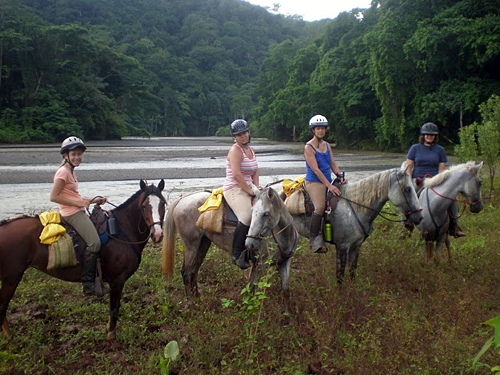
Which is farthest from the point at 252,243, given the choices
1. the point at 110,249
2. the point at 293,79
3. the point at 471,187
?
the point at 293,79

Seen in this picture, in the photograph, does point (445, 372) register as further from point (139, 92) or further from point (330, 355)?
point (139, 92)

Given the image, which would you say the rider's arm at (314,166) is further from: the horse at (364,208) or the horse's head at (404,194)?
the horse's head at (404,194)

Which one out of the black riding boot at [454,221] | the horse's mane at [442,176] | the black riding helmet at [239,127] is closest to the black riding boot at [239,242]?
the black riding helmet at [239,127]

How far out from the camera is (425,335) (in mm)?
4723

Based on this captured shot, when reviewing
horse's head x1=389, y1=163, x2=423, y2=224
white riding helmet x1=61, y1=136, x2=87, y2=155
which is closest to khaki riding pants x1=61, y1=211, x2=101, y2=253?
white riding helmet x1=61, y1=136, x2=87, y2=155

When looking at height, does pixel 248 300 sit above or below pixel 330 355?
above

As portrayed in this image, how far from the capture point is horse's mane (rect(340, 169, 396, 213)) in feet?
20.8

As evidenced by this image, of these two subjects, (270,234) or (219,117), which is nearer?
(270,234)

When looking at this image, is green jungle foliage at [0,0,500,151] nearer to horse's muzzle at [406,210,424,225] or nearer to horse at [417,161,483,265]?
horse at [417,161,483,265]

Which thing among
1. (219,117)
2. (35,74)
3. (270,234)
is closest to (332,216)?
(270,234)

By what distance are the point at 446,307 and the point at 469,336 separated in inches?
29.1

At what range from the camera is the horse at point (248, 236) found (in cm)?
508

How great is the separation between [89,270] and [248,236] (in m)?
1.76

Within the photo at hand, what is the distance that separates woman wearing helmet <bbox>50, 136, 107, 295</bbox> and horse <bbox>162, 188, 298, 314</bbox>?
4.30ft
